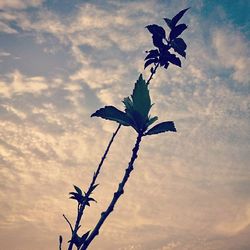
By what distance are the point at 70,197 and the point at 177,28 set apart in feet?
11.3

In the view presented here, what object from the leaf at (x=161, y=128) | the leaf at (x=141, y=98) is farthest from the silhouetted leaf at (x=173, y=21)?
the leaf at (x=161, y=128)

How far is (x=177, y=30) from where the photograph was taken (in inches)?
207

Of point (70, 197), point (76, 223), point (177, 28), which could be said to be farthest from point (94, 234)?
point (177, 28)

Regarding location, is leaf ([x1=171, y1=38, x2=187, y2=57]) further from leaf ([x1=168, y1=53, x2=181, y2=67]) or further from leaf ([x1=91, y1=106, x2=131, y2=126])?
leaf ([x1=91, y1=106, x2=131, y2=126])

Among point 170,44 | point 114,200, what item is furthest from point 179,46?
point 114,200

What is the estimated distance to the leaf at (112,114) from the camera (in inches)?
148

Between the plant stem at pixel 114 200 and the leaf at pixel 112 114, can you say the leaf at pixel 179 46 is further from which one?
the plant stem at pixel 114 200

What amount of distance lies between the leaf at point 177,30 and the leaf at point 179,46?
0.08 meters

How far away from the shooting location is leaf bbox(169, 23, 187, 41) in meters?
5.23

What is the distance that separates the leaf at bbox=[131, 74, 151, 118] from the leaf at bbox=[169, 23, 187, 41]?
1899mm

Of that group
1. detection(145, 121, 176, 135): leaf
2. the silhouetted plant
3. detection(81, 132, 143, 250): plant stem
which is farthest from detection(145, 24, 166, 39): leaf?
detection(81, 132, 143, 250): plant stem

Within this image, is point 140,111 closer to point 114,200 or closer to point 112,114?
point 112,114

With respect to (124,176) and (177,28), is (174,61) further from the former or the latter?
(124,176)

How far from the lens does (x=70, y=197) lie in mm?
5871
